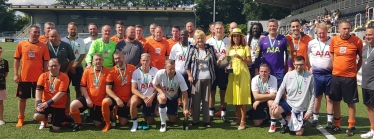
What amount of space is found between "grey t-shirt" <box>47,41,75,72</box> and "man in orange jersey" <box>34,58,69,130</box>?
451mm

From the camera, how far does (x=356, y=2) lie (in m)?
22.1

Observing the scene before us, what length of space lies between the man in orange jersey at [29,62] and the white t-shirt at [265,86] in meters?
3.78

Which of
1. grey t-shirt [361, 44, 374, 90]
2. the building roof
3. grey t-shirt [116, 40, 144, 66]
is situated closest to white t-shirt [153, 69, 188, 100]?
grey t-shirt [116, 40, 144, 66]

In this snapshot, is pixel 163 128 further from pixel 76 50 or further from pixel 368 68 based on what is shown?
pixel 368 68

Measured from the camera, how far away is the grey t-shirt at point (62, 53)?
589 centimetres

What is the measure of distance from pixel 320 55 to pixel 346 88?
777mm

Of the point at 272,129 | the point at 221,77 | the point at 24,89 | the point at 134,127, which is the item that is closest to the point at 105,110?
the point at 134,127

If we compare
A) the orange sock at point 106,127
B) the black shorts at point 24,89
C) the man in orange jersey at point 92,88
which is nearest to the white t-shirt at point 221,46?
the man in orange jersey at point 92,88

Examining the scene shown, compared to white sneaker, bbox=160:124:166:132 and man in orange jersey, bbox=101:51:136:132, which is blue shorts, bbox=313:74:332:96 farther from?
man in orange jersey, bbox=101:51:136:132

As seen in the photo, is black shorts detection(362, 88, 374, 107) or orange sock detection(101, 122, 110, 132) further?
orange sock detection(101, 122, 110, 132)

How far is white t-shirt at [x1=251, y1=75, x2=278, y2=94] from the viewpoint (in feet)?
18.2

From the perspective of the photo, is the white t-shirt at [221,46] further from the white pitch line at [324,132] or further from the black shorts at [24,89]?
the black shorts at [24,89]

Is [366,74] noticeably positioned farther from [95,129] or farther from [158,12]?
[158,12]

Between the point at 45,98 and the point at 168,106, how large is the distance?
7.19 feet
